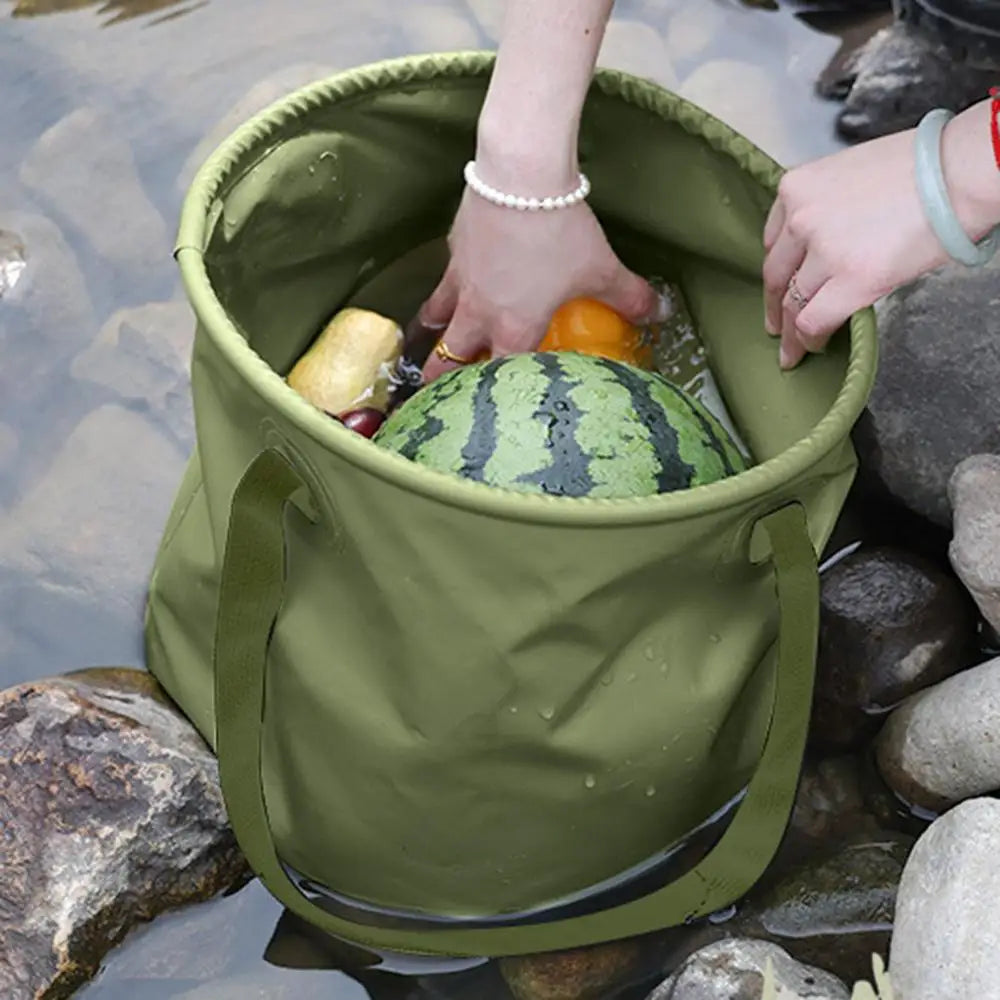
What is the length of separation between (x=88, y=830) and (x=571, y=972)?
729mm

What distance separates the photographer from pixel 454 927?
207 centimetres

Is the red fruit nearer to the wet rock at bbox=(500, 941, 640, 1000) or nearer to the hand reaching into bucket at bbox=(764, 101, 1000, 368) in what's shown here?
the hand reaching into bucket at bbox=(764, 101, 1000, 368)

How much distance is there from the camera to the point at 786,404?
82.7 inches

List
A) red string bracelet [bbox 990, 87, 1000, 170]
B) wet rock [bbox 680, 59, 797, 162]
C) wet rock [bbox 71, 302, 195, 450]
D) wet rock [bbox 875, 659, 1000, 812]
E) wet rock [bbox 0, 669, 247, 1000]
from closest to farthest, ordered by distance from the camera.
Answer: red string bracelet [bbox 990, 87, 1000, 170]
wet rock [bbox 0, 669, 247, 1000]
wet rock [bbox 875, 659, 1000, 812]
wet rock [bbox 71, 302, 195, 450]
wet rock [bbox 680, 59, 797, 162]

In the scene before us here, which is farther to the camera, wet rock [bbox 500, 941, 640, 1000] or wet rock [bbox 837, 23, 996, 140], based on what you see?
wet rock [bbox 837, 23, 996, 140]

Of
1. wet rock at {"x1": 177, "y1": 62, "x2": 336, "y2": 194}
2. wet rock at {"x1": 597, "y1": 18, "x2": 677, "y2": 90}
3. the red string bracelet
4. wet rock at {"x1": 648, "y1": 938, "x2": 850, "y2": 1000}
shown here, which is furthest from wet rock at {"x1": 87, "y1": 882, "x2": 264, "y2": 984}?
wet rock at {"x1": 597, "y1": 18, "x2": 677, "y2": 90}

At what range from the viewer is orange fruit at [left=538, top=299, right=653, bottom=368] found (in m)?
2.21

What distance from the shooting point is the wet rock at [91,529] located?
2438mm

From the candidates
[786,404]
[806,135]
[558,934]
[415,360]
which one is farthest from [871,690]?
[806,135]

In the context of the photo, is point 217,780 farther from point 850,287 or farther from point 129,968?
point 850,287

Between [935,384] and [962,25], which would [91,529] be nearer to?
[935,384]

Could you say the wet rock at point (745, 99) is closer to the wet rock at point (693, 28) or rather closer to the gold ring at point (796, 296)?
the wet rock at point (693, 28)

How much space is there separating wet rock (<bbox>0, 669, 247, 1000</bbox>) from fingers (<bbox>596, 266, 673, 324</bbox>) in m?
0.97

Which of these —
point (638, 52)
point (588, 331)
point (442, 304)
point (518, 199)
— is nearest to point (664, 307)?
point (588, 331)
